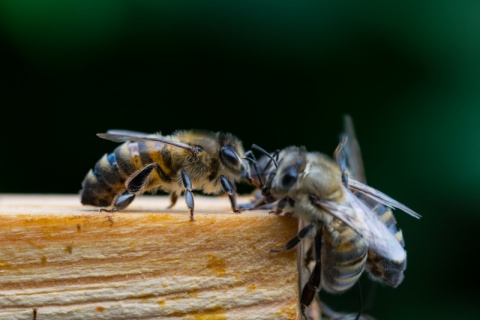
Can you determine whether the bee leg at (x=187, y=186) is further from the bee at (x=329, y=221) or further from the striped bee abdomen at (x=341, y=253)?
the striped bee abdomen at (x=341, y=253)

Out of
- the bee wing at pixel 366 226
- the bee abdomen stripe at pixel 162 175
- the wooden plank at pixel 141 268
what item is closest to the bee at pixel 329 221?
the bee wing at pixel 366 226

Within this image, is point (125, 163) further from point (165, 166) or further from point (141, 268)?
point (141, 268)

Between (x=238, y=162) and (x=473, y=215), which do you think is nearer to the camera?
(x=238, y=162)

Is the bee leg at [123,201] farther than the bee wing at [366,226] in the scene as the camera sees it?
Yes

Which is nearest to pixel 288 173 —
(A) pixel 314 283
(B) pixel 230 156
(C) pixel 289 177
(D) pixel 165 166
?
(C) pixel 289 177

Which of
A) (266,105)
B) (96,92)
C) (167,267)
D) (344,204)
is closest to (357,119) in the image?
(266,105)

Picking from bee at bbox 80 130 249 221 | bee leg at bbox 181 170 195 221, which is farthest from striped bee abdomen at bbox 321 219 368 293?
bee at bbox 80 130 249 221

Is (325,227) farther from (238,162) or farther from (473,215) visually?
(473,215)

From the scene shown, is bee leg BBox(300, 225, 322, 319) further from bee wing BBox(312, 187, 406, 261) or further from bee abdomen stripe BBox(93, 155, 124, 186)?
bee abdomen stripe BBox(93, 155, 124, 186)
